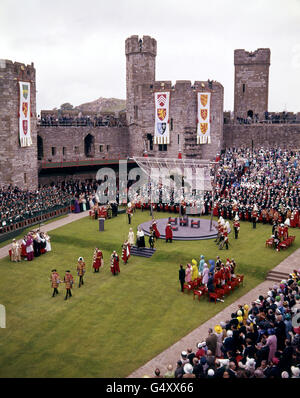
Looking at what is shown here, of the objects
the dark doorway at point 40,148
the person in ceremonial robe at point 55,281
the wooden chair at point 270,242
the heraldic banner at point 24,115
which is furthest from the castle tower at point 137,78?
the person in ceremonial robe at point 55,281

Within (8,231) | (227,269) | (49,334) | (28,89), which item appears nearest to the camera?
(49,334)

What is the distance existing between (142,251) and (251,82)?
29.4 m

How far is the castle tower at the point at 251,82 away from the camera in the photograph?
152ft

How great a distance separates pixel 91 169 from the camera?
4309cm

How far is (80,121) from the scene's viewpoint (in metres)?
43.7

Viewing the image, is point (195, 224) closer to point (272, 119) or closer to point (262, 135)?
point (262, 135)

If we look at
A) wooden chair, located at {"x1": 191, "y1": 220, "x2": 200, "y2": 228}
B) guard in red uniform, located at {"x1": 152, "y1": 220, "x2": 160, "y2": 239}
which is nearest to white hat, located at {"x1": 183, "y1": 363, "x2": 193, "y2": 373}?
guard in red uniform, located at {"x1": 152, "y1": 220, "x2": 160, "y2": 239}

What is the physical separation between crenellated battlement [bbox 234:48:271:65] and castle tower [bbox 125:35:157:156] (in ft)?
30.1

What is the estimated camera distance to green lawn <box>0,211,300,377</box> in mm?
14297

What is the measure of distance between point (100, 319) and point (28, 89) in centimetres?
2359

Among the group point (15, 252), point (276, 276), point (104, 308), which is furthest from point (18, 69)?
point (276, 276)

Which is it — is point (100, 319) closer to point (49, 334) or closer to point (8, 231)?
point (49, 334)
